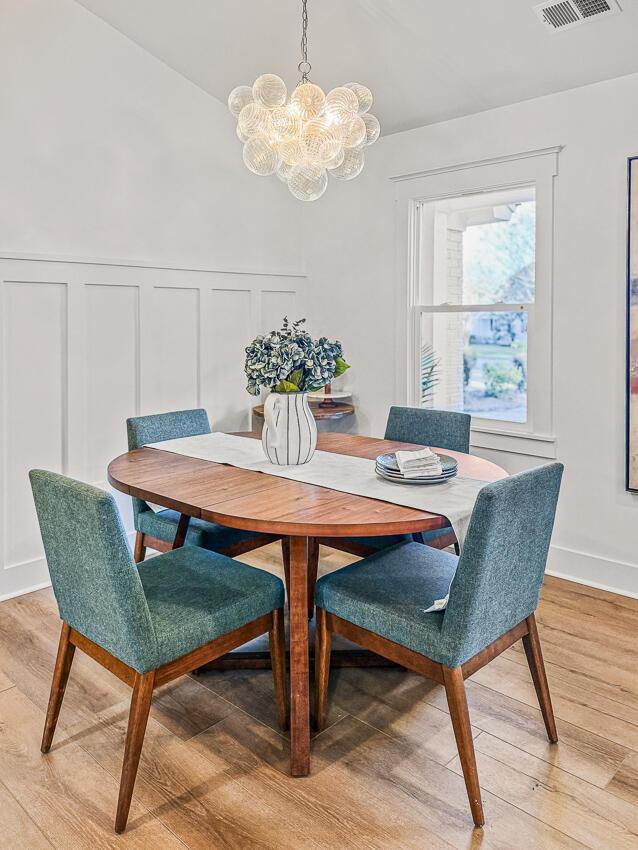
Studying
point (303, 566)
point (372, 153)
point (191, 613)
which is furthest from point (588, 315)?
point (191, 613)

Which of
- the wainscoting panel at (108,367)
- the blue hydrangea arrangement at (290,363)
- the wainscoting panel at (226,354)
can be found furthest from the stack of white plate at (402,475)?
the wainscoting panel at (226,354)

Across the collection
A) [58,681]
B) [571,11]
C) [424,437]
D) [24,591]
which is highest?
[571,11]

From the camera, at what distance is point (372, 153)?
413 cm

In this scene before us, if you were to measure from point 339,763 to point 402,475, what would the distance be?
0.91 m

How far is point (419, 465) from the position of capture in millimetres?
2275

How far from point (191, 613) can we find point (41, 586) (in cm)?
183

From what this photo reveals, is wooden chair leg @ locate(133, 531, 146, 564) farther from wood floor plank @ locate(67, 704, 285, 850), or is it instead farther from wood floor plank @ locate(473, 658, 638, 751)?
wood floor plank @ locate(473, 658, 638, 751)

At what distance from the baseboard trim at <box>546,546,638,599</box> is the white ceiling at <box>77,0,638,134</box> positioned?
2280 millimetres

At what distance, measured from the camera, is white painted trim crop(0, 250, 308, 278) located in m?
3.17

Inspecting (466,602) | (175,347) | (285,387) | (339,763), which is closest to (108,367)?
(175,347)

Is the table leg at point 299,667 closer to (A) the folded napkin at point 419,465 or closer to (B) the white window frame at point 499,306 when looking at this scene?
(A) the folded napkin at point 419,465

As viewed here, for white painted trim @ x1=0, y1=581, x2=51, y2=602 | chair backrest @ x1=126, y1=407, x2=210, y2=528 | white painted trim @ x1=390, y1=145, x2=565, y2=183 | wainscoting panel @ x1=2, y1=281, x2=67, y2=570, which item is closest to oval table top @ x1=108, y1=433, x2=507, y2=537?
chair backrest @ x1=126, y1=407, x2=210, y2=528

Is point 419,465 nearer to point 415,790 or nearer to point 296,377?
point 296,377

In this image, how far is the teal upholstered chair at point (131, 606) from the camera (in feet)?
5.49
